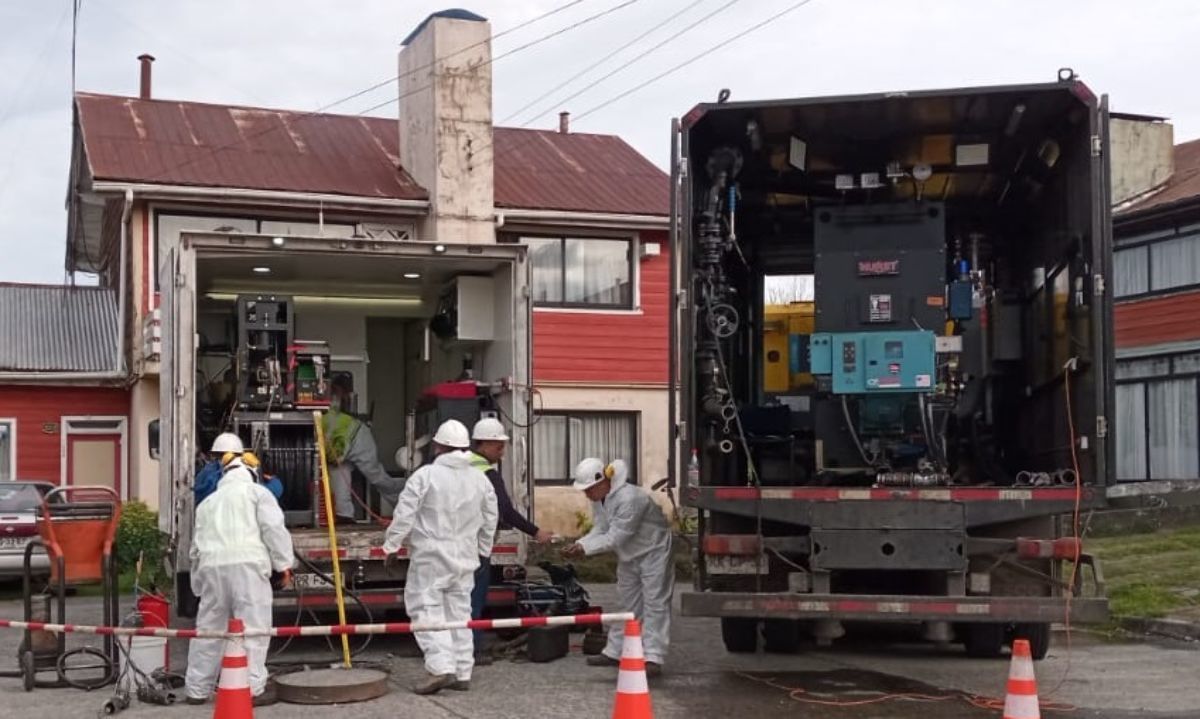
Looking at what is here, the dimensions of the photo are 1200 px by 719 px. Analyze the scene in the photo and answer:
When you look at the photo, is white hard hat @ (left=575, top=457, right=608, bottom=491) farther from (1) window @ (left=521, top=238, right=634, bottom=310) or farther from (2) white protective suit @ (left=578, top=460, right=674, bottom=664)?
(1) window @ (left=521, top=238, right=634, bottom=310)

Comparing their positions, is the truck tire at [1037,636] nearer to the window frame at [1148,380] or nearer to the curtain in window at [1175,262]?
the curtain in window at [1175,262]

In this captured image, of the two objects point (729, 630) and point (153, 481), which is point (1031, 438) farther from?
point (153, 481)

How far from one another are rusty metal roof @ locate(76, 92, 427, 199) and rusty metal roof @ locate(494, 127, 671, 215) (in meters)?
1.64

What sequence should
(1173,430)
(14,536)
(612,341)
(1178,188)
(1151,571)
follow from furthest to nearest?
1. (1178,188)
2. (1173,430)
3. (612,341)
4. (14,536)
5. (1151,571)

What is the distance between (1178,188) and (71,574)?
2059 centimetres

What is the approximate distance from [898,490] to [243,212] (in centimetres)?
1379

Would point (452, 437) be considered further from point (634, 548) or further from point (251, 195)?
point (251, 195)

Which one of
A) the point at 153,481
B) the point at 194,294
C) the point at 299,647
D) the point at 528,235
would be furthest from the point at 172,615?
the point at 528,235

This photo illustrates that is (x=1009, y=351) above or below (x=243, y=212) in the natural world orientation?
below

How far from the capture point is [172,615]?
13.1 meters

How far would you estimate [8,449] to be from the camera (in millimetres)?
22125

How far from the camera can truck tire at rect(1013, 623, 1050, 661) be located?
10.0 m

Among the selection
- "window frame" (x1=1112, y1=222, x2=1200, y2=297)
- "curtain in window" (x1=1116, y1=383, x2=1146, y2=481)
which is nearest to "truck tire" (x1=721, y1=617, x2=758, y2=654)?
"window frame" (x1=1112, y1=222, x2=1200, y2=297)

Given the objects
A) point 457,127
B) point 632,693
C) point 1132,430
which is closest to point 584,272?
point 457,127
